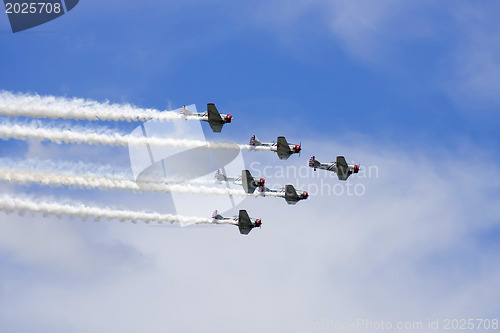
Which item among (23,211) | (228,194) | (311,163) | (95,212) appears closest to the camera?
(23,211)

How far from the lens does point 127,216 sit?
86.8 meters

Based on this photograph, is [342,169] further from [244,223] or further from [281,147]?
[244,223]

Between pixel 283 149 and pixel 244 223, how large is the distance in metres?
10.3

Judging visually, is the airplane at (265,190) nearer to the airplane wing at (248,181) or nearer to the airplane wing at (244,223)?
the airplane wing at (248,181)

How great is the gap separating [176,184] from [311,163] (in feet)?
65.6

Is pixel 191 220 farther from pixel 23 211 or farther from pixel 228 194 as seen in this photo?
pixel 23 211

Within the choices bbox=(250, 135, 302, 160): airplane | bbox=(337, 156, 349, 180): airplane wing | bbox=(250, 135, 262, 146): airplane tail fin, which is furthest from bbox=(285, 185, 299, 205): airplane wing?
bbox=(337, 156, 349, 180): airplane wing

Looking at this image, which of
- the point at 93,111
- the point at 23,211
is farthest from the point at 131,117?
the point at 23,211

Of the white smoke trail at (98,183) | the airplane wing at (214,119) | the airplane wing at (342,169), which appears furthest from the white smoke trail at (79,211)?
the airplane wing at (342,169)

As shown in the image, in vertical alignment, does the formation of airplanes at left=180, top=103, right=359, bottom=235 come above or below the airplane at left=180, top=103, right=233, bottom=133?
below

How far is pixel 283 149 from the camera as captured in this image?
99.4m

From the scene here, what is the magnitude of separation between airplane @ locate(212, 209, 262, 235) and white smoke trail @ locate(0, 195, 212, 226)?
5.86 meters

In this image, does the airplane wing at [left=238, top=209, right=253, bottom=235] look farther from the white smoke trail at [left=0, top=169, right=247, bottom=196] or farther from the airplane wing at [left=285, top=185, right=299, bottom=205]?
the airplane wing at [left=285, top=185, right=299, bottom=205]

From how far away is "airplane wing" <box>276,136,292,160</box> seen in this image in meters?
98.6
